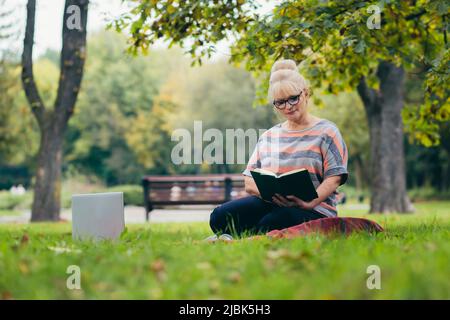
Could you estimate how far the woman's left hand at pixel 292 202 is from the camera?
5.27m

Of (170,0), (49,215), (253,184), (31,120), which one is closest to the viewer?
(253,184)

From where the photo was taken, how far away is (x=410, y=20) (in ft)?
29.1

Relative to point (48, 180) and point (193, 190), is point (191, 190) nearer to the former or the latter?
point (193, 190)

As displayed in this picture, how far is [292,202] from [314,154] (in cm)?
47

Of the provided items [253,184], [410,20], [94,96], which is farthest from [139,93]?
[253,184]

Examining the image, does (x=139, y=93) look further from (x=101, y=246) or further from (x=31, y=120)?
(x=101, y=246)

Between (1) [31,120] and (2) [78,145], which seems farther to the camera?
(2) [78,145]

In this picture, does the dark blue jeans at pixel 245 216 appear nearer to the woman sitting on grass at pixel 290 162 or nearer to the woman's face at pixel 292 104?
the woman sitting on grass at pixel 290 162

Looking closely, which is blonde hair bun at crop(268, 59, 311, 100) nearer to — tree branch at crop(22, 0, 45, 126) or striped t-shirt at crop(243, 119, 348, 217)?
striped t-shirt at crop(243, 119, 348, 217)

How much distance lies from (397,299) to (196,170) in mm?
39382

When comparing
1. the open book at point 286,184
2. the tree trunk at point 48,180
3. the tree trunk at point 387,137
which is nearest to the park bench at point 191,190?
the tree trunk at point 48,180

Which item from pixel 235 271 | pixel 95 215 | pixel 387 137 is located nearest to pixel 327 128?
pixel 95 215

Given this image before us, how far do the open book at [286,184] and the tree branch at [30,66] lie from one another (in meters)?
8.96

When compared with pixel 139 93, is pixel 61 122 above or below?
below
